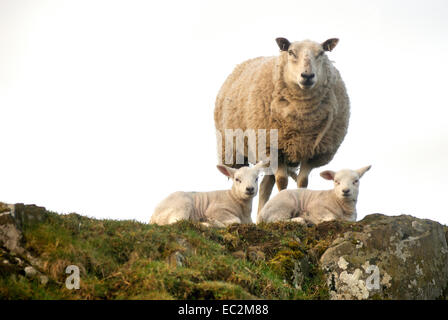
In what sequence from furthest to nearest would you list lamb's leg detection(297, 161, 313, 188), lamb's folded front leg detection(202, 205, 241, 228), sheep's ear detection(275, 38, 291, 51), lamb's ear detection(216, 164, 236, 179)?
lamb's leg detection(297, 161, 313, 188), sheep's ear detection(275, 38, 291, 51), lamb's ear detection(216, 164, 236, 179), lamb's folded front leg detection(202, 205, 241, 228)

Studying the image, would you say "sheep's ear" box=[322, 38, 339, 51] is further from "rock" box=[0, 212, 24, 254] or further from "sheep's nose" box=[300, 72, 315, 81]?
"rock" box=[0, 212, 24, 254]

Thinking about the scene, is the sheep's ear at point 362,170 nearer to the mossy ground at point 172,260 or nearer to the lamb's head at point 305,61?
the mossy ground at point 172,260

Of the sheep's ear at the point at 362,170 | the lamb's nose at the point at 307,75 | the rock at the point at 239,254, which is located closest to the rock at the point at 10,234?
the rock at the point at 239,254

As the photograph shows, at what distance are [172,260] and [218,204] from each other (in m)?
3.26

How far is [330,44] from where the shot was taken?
50.0 feet

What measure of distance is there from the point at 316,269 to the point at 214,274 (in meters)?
1.98

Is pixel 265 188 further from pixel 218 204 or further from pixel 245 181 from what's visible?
pixel 245 181

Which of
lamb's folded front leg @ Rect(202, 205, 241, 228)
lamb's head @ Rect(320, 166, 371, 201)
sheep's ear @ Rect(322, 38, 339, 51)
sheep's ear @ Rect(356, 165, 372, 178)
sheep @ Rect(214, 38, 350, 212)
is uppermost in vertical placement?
sheep's ear @ Rect(322, 38, 339, 51)

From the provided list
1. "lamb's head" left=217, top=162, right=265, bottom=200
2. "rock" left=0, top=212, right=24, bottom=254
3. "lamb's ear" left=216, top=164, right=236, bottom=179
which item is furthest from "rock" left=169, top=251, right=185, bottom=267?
"lamb's ear" left=216, top=164, right=236, bottom=179

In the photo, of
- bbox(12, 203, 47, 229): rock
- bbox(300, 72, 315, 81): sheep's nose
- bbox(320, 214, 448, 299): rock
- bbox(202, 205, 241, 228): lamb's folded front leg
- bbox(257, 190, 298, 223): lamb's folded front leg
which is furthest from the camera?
bbox(300, 72, 315, 81): sheep's nose

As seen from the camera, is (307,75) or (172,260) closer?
(172,260)

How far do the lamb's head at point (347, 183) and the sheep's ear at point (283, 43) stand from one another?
13.4ft

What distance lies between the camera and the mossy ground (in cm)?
787

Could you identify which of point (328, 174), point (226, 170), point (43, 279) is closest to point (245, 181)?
point (226, 170)
